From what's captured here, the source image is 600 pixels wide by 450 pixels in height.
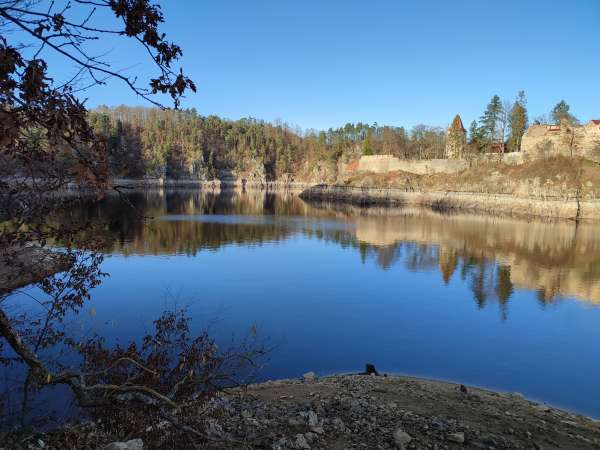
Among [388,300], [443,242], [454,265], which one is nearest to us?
[388,300]

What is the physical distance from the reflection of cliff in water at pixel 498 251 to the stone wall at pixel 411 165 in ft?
102

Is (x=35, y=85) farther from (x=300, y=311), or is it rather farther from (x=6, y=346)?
(x=300, y=311)

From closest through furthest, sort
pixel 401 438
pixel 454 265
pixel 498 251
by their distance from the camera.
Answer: pixel 401 438 < pixel 454 265 < pixel 498 251

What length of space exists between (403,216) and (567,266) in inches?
1199

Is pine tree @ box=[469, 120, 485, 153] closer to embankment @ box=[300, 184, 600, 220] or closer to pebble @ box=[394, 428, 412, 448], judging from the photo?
embankment @ box=[300, 184, 600, 220]

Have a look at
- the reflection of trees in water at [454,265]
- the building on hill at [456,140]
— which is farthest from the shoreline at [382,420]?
the building on hill at [456,140]

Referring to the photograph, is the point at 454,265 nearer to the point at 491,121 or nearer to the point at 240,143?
the point at 491,121

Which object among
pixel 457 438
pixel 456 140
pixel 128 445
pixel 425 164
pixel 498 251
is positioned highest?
pixel 456 140

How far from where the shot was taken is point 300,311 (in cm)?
1755

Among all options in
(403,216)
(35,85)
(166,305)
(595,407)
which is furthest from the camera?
(403,216)

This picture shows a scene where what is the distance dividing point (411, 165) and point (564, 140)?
94.8 feet

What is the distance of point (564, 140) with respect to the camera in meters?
64.5

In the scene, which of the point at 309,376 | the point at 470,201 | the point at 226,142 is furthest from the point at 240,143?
the point at 309,376

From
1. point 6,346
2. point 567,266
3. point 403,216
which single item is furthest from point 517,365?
point 403,216
